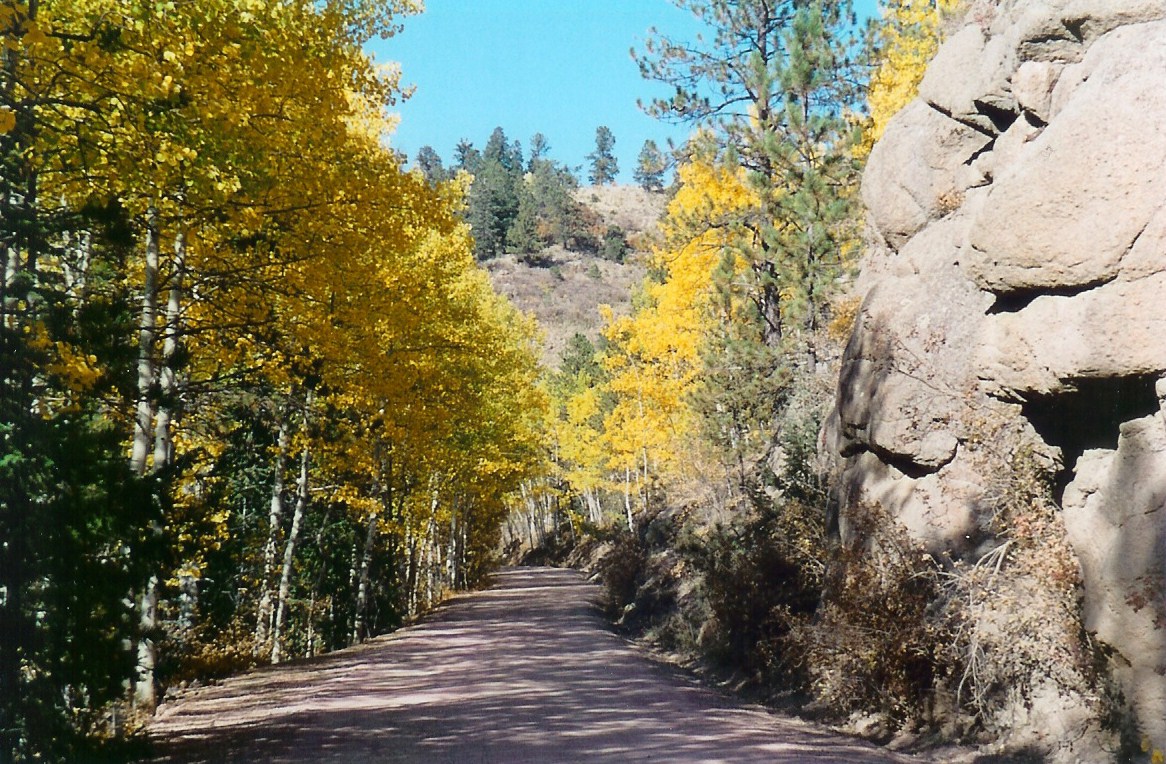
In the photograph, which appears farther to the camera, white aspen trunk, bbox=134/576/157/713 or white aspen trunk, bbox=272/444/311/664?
white aspen trunk, bbox=272/444/311/664

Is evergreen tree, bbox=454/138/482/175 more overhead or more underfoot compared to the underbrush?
more overhead

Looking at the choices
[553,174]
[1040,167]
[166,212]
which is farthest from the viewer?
[553,174]

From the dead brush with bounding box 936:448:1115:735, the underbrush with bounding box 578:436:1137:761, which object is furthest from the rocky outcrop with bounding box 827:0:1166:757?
the underbrush with bounding box 578:436:1137:761

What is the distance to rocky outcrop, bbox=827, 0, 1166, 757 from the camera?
7227mm

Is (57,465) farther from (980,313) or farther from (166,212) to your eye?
(980,313)

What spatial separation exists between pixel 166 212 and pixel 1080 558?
855cm

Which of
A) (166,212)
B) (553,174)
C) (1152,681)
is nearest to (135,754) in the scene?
(166,212)

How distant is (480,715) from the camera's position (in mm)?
10336

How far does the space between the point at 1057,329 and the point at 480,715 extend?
267 inches

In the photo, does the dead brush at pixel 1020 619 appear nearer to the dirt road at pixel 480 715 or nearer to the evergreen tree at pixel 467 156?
the dirt road at pixel 480 715

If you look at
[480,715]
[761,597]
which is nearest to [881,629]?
[761,597]

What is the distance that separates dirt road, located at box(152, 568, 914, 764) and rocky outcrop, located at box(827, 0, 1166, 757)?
2.78m

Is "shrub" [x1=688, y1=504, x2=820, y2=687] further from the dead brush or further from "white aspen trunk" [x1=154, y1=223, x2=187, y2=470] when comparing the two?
"white aspen trunk" [x1=154, y1=223, x2=187, y2=470]

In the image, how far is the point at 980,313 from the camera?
37.0ft
